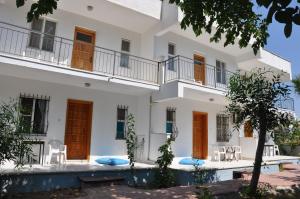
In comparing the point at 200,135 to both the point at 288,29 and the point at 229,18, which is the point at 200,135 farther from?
the point at 288,29

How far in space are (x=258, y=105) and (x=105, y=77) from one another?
5.87 metres

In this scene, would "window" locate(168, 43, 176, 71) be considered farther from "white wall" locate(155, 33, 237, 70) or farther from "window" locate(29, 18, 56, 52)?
"window" locate(29, 18, 56, 52)

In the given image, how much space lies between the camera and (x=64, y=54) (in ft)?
37.1

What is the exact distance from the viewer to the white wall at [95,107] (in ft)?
33.6

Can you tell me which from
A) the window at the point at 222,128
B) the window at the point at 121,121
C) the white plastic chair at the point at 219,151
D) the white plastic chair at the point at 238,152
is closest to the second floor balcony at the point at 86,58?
the window at the point at 121,121

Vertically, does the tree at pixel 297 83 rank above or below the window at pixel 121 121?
above

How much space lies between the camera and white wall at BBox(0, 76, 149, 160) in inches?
403

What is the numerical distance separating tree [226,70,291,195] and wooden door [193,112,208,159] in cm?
649

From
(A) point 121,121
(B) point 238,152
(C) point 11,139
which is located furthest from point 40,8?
(B) point 238,152

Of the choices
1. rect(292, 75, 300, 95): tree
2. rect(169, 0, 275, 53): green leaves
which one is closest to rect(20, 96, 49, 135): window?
rect(169, 0, 275, 53): green leaves

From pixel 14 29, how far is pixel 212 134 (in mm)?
11053

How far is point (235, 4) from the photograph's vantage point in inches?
204

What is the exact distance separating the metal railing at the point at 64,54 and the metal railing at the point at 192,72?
80 cm

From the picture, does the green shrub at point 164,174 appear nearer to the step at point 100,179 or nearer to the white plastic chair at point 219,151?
the step at point 100,179
